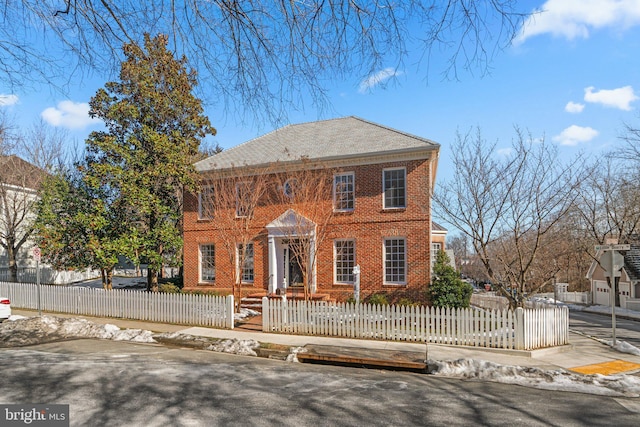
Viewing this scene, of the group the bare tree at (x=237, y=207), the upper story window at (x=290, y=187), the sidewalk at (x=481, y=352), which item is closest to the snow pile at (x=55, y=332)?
the sidewalk at (x=481, y=352)

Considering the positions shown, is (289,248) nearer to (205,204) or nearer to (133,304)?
(205,204)

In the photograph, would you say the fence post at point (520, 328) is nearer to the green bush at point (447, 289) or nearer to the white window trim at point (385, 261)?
the green bush at point (447, 289)

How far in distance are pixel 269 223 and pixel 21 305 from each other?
11.4 metres

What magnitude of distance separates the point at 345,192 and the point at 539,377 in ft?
36.9

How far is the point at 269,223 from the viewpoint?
18.6 meters

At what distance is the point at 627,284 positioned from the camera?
28531mm

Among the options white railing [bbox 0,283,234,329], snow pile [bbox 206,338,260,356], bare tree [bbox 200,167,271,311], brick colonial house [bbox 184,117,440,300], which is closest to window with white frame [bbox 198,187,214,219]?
bare tree [bbox 200,167,271,311]

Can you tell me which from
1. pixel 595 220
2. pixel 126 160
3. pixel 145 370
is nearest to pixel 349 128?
pixel 126 160

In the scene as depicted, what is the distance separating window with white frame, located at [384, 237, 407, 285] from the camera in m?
17.0

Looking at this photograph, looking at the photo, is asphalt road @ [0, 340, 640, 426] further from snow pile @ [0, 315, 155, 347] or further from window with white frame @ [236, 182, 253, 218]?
window with white frame @ [236, 182, 253, 218]

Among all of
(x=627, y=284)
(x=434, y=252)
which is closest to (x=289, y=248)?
(x=434, y=252)

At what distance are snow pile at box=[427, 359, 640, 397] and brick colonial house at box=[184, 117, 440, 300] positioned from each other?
7.67 metres

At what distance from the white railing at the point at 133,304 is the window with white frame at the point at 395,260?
7.02 meters

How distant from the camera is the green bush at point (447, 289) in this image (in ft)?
49.7
